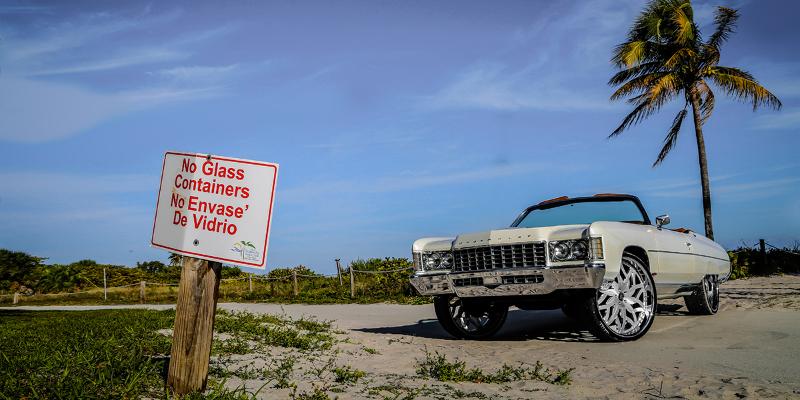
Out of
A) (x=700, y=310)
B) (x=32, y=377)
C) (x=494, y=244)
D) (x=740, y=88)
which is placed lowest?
(x=32, y=377)

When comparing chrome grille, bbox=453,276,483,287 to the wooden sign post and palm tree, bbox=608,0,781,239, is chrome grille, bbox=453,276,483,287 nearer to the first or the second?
the wooden sign post

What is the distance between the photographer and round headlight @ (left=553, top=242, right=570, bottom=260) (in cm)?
699

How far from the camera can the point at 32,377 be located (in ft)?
14.8

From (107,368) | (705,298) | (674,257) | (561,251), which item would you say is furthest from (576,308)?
(107,368)

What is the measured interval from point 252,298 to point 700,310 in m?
17.5

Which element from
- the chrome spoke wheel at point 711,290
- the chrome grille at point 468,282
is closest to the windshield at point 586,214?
the chrome grille at point 468,282

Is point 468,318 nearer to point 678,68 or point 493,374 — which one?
point 493,374

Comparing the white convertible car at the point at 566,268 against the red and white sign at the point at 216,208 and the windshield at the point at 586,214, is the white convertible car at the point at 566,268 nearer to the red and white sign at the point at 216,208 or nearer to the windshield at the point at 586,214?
the windshield at the point at 586,214

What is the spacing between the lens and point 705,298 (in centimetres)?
998

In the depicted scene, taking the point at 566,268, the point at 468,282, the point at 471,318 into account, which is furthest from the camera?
the point at 471,318

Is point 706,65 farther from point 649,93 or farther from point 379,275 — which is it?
point 379,275

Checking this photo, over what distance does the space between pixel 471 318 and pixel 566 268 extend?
2.05 metres

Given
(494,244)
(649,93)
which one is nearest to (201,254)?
(494,244)

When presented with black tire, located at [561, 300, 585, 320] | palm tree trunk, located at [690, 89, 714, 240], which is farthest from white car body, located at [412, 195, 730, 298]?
palm tree trunk, located at [690, 89, 714, 240]
